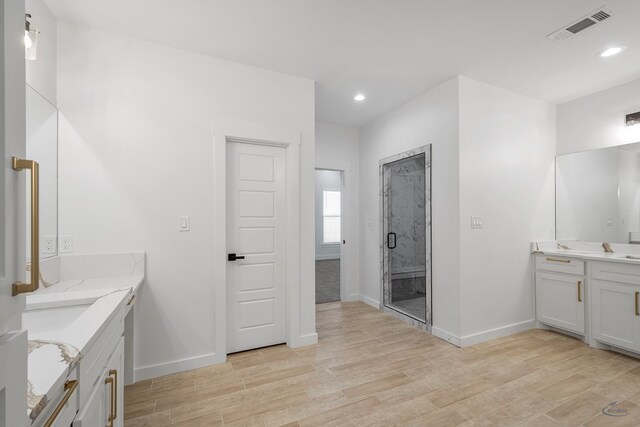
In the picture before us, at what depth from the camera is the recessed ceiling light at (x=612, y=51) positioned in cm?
257

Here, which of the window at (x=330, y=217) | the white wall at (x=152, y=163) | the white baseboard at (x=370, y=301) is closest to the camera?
the white wall at (x=152, y=163)

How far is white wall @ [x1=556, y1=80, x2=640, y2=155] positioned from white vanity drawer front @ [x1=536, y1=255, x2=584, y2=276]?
4.71 feet

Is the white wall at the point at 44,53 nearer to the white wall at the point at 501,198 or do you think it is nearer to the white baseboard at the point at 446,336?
the white wall at the point at 501,198

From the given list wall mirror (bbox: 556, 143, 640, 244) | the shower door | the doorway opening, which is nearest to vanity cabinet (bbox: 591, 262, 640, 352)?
wall mirror (bbox: 556, 143, 640, 244)

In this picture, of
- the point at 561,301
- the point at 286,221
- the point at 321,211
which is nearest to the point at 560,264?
the point at 561,301

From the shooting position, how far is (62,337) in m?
1.06

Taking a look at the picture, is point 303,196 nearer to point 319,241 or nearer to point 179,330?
point 179,330

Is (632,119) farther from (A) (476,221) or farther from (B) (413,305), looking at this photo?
(B) (413,305)

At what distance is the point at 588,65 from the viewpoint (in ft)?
9.45

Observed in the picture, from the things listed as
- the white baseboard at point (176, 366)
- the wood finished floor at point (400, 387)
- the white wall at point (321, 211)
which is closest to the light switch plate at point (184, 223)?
the white baseboard at point (176, 366)

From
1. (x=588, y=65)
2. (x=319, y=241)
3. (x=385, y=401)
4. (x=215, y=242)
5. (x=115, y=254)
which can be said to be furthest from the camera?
(x=319, y=241)

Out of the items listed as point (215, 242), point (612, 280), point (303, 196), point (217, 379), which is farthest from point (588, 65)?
point (217, 379)

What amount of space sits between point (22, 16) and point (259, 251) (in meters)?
2.50

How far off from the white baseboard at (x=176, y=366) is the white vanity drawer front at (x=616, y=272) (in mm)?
3917
